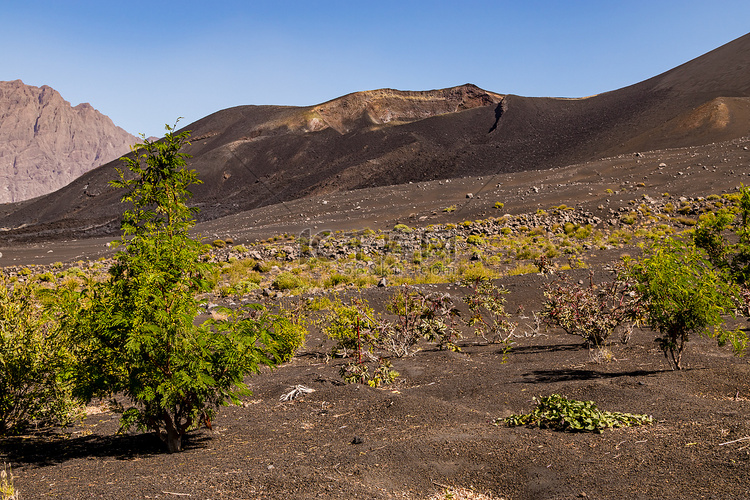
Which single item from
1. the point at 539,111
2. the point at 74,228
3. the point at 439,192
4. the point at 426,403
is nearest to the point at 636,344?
the point at 426,403

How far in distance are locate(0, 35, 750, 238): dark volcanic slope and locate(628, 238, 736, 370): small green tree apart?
48.3 metres

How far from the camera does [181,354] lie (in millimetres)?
4449

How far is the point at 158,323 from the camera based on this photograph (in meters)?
4.32

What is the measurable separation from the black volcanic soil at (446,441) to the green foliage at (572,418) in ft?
0.43

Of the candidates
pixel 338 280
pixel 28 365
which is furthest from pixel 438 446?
pixel 338 280

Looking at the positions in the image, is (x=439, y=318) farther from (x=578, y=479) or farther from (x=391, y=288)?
(x=578, y=479)

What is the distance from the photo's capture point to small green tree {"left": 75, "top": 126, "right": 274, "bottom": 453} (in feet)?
14.1

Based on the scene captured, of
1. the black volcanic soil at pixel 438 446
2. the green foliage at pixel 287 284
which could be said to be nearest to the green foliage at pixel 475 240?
the green foliage at pixel 287 284

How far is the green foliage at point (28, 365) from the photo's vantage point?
200 inches

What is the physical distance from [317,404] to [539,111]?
77333 mm

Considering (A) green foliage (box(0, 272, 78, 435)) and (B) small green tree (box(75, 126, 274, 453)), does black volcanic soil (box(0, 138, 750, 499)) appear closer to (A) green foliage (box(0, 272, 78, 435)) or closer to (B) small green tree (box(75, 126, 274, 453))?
(A) green foliage (box(0, 272, 78, 435))

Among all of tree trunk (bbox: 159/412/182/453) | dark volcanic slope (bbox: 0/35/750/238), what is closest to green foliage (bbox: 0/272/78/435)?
tree trunk (bbox: 159/412/182/453)

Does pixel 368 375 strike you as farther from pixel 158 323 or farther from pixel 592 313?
pixel 158 323

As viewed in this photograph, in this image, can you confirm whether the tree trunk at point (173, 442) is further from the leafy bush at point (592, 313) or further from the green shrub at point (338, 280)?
the green shrub at point (338, 280)
